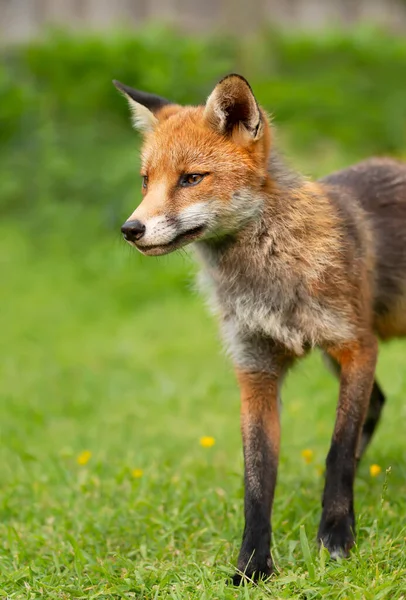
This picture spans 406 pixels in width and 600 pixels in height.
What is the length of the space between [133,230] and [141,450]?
2953mm

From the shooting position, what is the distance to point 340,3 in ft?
68.7

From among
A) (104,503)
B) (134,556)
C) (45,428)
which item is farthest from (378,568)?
(45,428)

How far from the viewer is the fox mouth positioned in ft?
12.4

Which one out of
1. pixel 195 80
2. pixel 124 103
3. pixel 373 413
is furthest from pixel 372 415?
pixel 124 103

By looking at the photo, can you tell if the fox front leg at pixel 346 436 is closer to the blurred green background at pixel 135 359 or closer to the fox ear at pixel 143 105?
the blurred green background at pixel 135 359

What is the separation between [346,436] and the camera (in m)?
3.97

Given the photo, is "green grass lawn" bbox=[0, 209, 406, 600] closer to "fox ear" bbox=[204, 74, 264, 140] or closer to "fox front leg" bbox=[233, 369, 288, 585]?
"fox front leg" bbox=[233, 369, 288, 585]

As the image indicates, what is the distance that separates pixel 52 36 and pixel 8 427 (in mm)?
9696

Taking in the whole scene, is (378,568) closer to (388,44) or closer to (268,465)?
(268,465)

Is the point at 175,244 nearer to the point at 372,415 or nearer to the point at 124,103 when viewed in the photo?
the point at 372,415

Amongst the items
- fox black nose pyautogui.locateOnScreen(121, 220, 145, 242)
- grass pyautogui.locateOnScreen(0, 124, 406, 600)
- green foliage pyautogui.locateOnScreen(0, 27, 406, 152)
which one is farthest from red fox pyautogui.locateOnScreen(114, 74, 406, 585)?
green foliage pyautogui.locateOnScreen(0, 27, 406, 152)

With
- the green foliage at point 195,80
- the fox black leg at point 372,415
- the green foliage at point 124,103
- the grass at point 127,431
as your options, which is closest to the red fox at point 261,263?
the grass at point 127,431

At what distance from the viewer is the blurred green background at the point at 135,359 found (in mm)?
3965

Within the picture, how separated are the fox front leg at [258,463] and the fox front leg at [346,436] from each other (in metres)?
0.26
